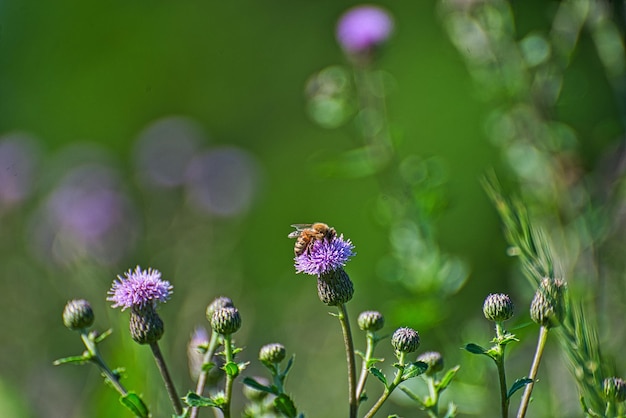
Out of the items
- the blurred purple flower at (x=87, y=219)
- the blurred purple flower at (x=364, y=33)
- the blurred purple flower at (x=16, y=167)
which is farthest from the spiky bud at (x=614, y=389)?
the blurred purple flower at (x=16, y=167)

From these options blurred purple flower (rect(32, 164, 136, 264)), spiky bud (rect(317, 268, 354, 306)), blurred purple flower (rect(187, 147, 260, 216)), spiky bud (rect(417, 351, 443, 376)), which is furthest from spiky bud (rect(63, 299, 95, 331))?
blurred purple flower (rect(187, 147, 260, 216))

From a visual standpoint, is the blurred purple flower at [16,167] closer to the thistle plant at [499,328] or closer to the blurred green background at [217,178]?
the blurred green background at [217,178]

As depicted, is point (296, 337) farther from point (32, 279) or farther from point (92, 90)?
point (92, 90)

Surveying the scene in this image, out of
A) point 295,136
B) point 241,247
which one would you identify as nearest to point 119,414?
point 241,247

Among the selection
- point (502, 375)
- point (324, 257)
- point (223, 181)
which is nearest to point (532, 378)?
point (502, 375)

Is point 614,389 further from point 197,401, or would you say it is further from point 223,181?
point 223,181
